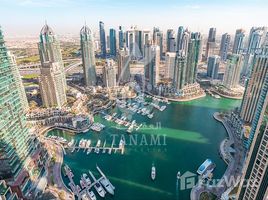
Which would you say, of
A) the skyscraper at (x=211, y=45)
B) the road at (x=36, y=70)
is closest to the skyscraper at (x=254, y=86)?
the skyscraper at (x=211, y=45)

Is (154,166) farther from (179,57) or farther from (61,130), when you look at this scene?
(179,57)

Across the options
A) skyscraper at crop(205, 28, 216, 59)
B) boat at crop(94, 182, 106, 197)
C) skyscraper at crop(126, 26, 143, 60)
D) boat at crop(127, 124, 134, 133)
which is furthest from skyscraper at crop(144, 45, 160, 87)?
skyscraper at crop(205, 28, 216, 59)

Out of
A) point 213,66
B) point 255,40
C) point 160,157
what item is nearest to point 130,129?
point 160,157

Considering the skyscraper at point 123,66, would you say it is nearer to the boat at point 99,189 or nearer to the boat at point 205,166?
the boat at point 205,166

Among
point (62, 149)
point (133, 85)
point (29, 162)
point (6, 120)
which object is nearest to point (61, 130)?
point (62, 149)

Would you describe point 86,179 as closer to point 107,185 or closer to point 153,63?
point 107,185
